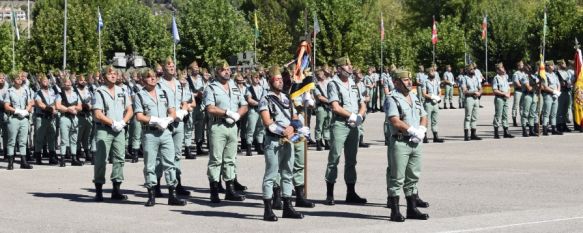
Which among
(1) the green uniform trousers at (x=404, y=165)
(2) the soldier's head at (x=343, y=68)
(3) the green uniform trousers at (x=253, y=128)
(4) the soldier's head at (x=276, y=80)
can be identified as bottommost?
(1) the green uniform trousers at (x=404, y=165)

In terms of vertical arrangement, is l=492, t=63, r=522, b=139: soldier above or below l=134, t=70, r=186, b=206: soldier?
above

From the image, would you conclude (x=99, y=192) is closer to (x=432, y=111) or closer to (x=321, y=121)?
(x=321, y=121)

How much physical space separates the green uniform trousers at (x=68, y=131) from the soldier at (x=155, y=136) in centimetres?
754

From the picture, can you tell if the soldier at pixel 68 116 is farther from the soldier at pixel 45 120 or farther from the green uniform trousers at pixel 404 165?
the green uniform trousers at pixel 404 165

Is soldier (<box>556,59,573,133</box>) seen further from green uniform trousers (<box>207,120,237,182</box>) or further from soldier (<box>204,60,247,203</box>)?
green uniform trousers (<box>207,120,237,182</box>)

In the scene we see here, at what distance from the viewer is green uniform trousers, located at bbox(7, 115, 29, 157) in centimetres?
2159

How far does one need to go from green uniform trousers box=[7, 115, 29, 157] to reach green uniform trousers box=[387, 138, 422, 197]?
1047 cm

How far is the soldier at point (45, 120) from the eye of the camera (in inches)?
898

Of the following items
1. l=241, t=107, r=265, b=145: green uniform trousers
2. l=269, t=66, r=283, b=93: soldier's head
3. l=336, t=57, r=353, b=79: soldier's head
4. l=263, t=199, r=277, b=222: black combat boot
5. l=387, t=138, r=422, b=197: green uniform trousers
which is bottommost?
l=263, t=199, r=277, b=222: black combat boot

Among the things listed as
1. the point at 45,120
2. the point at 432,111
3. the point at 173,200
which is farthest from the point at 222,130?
the point at 432,111

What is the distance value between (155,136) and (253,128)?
9.46m

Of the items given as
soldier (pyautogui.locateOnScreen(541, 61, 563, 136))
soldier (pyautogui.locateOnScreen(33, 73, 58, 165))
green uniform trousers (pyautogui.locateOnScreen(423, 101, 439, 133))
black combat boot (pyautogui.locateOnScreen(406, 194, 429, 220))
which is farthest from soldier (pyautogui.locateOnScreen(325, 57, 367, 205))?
soldier (pyautogui.locateOnScreen(541, 61, 563, 136))

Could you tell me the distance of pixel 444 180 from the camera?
1791 centimetres

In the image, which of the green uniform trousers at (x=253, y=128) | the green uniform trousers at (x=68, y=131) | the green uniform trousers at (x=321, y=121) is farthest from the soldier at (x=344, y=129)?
the green uniform trousers at (x=321, y=121)
